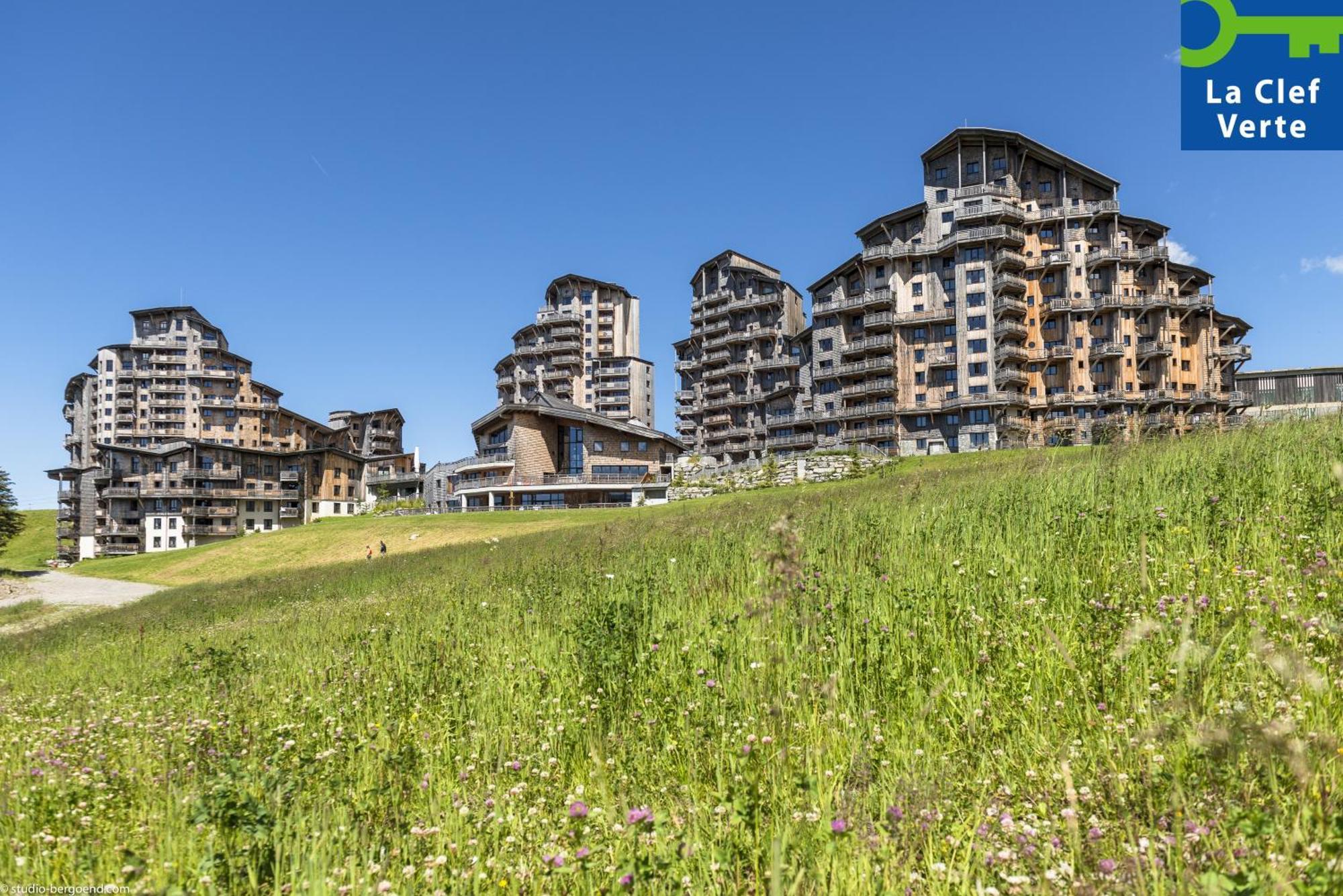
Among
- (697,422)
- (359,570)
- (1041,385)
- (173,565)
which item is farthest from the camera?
(697,422)

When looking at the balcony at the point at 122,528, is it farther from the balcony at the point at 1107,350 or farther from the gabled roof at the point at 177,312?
the balcony at the point at 1107,350

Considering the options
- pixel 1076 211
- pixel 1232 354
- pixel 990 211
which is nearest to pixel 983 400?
pixel 990 211

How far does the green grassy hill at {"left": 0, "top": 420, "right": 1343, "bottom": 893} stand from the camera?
307cm

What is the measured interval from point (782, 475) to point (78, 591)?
50.9 m

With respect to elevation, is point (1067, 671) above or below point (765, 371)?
below

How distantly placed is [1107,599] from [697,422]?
355 ft

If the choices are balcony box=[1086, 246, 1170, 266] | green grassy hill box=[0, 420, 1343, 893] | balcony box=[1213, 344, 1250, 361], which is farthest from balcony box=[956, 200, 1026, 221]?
green grassy hill box=[0, 420, 1343, 893]

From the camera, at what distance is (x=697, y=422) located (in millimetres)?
113812

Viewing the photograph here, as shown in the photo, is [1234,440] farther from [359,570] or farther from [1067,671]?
[359,570]

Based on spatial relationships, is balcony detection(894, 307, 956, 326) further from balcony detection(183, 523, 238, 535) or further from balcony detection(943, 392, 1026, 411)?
balcony detection(183, 523, 238, 535)

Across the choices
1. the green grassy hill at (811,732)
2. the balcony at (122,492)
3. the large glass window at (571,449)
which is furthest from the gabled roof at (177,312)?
the green grassy hill at (811,732)

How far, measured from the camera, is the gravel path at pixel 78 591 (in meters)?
38.5

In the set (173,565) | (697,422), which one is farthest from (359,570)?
(697,422)

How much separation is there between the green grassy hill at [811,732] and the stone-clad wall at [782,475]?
39.2 meters
